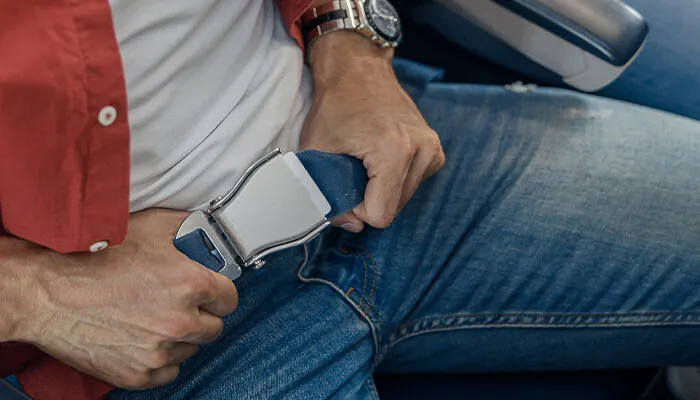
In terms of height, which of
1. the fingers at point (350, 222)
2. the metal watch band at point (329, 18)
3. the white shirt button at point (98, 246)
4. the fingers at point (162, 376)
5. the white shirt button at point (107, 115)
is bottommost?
the fingers at point (162, 376)

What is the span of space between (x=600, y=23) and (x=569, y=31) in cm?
3

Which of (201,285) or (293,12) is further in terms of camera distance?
(293,12)

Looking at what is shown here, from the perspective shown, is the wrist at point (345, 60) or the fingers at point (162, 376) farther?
the wrist at point (345, 60)

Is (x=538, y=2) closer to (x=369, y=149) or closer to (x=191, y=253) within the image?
(x=369, y=149)

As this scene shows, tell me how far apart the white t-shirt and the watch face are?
0.09 metres

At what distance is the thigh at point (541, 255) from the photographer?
2.23 ft

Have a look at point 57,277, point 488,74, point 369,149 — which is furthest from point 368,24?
point 57,277

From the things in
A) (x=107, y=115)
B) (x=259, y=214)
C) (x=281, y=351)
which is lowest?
(x=281, y=351)

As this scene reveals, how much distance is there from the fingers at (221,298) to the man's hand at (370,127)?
156 mm

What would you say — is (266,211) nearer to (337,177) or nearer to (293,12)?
(337,177)

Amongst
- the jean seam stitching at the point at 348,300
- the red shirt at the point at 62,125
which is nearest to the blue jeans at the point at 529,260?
the jean seam stitching at the point at 348,300

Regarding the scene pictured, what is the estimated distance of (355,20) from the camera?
69 centimetres

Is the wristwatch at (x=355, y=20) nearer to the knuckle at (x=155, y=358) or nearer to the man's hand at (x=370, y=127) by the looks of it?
the man's hand at (x=370, y=127)

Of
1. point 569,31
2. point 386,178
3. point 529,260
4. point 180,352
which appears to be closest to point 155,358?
point 180,352
